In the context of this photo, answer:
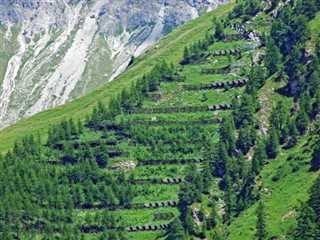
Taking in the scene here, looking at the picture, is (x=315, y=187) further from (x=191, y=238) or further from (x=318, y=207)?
(x=191, y=238)

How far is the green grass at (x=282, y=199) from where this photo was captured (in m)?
172

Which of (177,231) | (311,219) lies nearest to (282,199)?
(177,231)

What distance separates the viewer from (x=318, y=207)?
157250 millimetres

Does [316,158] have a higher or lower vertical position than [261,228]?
higher

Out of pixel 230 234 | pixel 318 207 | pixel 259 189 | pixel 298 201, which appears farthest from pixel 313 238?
pixel 259 189

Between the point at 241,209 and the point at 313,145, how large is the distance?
1018 inches

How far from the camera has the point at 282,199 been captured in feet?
607

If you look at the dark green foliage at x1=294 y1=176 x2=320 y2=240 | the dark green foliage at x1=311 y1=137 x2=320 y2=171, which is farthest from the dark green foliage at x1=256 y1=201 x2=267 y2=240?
the dark green foliage at x1=311 y1=137 x2=320 y2=171

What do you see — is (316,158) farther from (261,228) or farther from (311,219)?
(311,219)

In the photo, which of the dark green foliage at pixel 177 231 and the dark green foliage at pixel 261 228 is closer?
the dark green foliage at pixel 261 228

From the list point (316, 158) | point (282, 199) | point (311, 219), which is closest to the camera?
point (311, 219)

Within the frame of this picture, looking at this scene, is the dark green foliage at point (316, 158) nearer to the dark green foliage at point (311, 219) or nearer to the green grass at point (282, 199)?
the green grass at point (282, 199)

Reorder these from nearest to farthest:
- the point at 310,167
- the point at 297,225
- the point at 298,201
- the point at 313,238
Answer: the point at 313,238 < the point at 297,225 < the point at 298,201 < the point at 310,167

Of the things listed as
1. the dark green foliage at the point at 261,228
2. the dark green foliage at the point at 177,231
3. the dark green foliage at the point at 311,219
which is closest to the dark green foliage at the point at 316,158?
the dark green foliage at the point at 261,228
